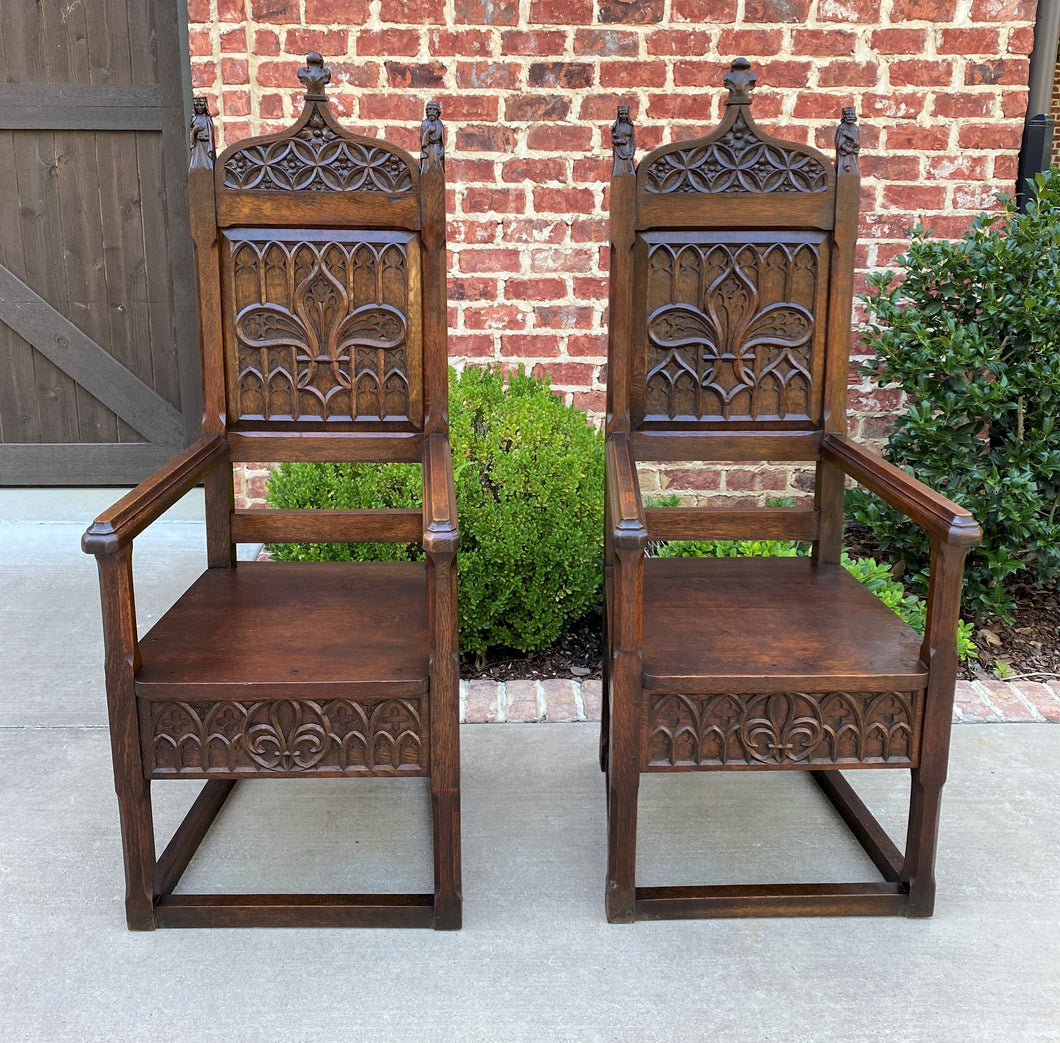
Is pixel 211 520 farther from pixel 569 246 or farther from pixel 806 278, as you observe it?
pixel 569 246

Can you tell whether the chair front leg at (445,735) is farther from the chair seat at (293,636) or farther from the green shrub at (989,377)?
the green shrub at (989,377)

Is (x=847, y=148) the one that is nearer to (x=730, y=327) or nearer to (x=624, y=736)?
(x=730, y=327)

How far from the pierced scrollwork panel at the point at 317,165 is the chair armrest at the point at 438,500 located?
21.9 inches

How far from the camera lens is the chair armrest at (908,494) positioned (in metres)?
1.81

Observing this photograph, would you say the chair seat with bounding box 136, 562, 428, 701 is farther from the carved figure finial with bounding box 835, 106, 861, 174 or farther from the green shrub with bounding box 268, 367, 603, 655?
the carved figure finial with bounding box 835, 106, 861, 174

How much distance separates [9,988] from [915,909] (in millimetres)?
1645

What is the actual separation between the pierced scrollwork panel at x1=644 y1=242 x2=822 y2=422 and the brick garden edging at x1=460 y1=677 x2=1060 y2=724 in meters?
0.92

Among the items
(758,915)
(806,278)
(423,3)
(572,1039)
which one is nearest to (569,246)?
(423,3)

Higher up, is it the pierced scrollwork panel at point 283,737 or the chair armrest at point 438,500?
the chair armrest at point 438,500

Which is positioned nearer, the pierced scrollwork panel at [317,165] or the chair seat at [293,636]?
the chair seat at [293,636]

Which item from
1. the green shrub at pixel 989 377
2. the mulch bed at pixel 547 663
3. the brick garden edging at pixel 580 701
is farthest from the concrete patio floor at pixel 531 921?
the green shrub at pixel 989 377

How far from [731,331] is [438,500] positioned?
32.6 inches

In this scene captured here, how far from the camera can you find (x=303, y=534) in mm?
2352

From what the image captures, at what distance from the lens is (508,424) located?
118 inches
